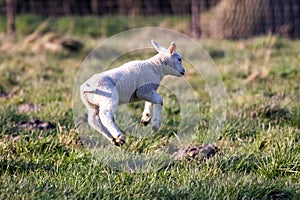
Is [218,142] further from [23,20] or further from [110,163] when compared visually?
[23,20]

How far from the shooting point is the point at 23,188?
10.5 feet

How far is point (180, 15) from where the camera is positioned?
1350 centimetres

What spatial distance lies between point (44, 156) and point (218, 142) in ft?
4.40

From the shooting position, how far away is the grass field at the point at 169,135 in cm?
331

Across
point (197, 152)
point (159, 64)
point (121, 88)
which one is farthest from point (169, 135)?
point (121, 88)

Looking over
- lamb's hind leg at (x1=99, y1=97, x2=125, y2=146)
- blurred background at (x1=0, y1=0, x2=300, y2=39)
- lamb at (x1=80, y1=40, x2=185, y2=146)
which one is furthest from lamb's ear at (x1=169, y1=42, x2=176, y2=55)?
blurred background at (x1=0, y1=0, x2=300, y2=39)

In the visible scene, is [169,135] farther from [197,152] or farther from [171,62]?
[171,62]

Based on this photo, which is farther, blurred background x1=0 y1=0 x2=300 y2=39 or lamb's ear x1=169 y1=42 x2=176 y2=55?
blurred background x1=0 y1=0 x2=300 y2=39

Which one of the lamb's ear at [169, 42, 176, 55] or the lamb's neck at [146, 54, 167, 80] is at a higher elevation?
the lamb's ear at [169, 42, 176, 55]

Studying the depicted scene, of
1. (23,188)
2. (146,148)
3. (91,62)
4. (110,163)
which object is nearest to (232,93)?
(91,62)

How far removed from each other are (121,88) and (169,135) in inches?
52.4

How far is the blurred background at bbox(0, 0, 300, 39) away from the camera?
10969 mm

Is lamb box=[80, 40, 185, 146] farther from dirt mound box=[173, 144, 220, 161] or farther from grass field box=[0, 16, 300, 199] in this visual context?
dirt mound box=[173, 144, 220, 161]

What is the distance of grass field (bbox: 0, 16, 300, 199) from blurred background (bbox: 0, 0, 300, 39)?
307 cm
